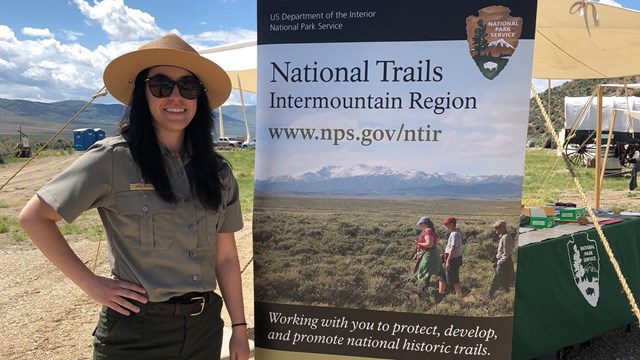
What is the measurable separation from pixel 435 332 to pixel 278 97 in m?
1.11

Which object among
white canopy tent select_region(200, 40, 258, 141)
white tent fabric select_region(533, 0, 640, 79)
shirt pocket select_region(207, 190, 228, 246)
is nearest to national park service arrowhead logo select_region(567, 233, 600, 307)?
white tent fabric select_region(533, 0, 640, 79)

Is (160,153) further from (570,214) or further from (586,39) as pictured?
(586,39)

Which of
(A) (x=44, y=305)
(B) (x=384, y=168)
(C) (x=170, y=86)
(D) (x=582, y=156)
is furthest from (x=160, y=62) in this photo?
(D) (x=582, y=156)

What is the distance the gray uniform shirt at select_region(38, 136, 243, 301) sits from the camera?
1513 mm

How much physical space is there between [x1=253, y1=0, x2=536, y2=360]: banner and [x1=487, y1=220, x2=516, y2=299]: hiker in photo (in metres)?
0.02

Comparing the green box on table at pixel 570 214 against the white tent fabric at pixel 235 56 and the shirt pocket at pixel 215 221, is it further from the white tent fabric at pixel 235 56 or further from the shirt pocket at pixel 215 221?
the white tent fabric at pixel 235 56

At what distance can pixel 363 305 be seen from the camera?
200cm

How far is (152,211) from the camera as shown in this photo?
159 centimetres

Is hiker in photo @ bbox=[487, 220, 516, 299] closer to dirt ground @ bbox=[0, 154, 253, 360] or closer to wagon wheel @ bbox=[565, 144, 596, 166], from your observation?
dirt ground @ bbox=[0, 154, 253, 360]

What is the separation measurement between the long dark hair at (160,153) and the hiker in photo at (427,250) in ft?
2.52

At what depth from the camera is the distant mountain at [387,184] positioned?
185 centimetres

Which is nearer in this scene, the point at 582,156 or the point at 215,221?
the point at 215,221

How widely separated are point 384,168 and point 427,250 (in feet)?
1.16

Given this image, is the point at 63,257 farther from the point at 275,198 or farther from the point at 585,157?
the point at 585,157
